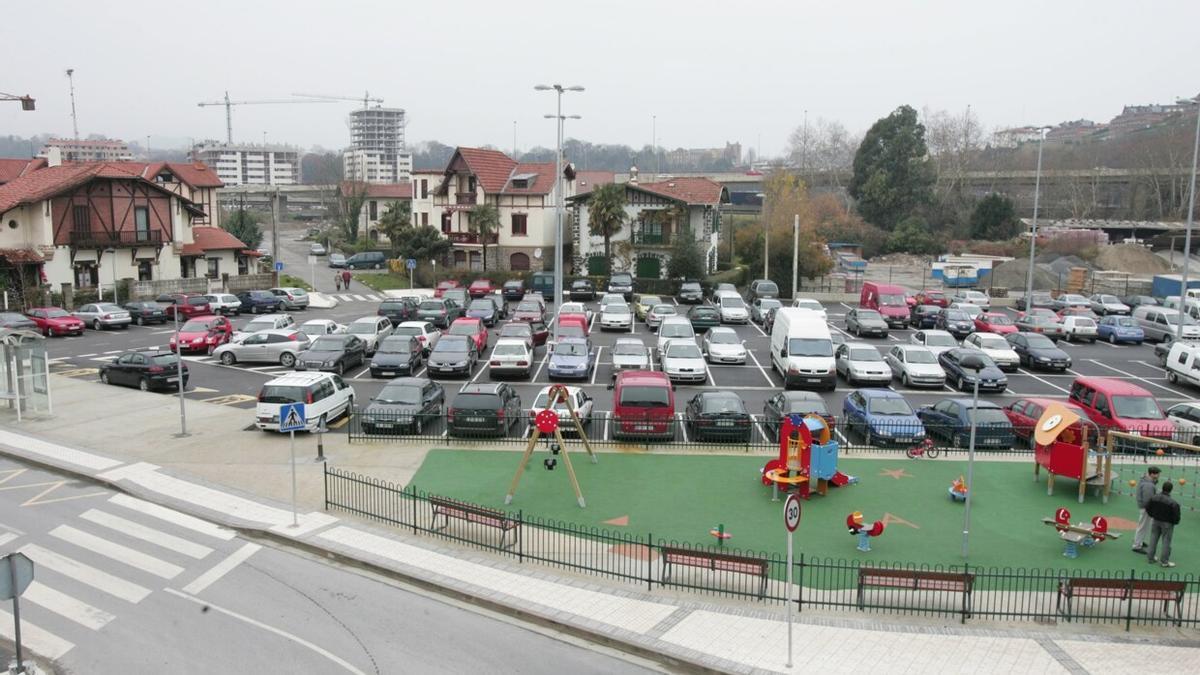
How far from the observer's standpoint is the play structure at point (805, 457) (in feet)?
63.8

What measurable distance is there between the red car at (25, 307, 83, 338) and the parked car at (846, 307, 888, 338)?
35370 millimetres

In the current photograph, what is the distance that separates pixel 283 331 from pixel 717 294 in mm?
24841

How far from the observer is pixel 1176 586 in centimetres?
1386

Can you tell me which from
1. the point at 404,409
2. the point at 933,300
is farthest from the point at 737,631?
the point at 933,300

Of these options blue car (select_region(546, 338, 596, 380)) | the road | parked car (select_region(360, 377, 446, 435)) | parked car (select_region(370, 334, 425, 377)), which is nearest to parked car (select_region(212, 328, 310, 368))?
parked car (select_region(370, 334, 425, 377))

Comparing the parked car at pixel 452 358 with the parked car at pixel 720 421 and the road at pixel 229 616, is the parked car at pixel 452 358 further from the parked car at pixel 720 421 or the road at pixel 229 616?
the road at pixel 229 616

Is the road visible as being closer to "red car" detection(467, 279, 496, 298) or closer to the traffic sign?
the traffic sign

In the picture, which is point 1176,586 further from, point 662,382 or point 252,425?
point 252,425

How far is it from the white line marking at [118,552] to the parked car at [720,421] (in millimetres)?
12621

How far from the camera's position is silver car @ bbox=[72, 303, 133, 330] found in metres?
44.0

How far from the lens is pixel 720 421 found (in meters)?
23.6

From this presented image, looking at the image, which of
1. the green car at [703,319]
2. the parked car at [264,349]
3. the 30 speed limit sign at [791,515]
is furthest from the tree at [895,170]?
the 30 speed limit sign at [791,515]

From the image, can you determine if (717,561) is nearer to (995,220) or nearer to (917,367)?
(917,367)

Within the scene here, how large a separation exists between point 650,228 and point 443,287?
1535 centimetres
